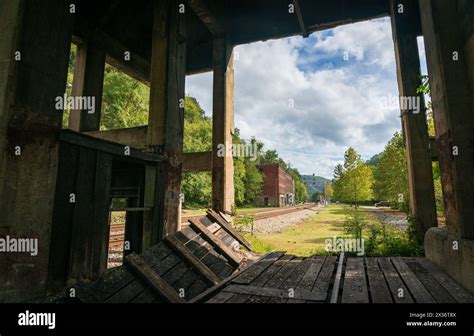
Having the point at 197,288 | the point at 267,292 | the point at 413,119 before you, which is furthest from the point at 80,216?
the point at 413,119

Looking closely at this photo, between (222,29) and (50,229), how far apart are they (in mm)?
8423

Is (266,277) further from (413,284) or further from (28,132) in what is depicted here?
(28,132)

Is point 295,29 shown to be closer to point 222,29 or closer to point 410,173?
point 222,29

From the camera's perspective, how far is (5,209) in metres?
3.04

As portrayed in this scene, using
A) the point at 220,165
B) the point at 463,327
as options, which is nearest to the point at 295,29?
the point at 220,165

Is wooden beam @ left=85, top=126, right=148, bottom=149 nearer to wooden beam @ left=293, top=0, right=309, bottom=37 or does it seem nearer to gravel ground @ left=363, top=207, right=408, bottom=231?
wooden beam @ left=293, top=0, right=309, bottom=37

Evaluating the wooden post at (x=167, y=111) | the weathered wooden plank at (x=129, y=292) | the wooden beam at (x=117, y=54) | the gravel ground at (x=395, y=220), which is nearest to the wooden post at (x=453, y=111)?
the weathered wooden plank at (x=129, y=292)

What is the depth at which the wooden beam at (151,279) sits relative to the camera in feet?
12.6

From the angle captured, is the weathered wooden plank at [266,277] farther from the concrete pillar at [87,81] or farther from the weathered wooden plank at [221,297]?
the concrete pillar at [87,81]

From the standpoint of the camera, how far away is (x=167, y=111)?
20.1 ft

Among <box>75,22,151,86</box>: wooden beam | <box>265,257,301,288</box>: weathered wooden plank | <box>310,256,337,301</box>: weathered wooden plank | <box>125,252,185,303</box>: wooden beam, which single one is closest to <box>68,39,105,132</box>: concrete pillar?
<box>75,22,151,86</box>: wooden beam

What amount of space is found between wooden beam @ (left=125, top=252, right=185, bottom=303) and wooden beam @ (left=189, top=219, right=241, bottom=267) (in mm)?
2192

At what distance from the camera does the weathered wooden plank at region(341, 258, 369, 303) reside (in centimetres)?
352

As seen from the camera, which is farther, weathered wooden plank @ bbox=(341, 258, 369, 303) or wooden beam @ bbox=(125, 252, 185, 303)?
wooden beam @ bbox=(125, 252, 185, 303)
